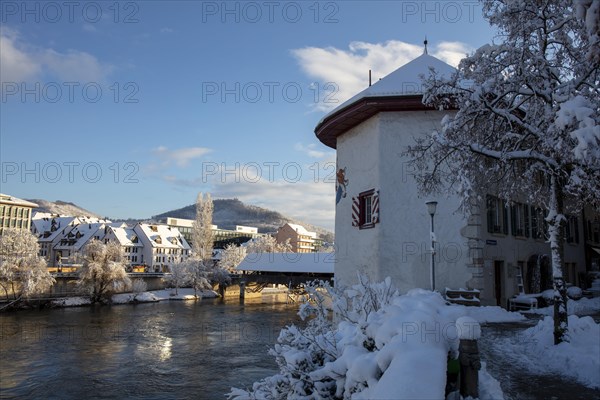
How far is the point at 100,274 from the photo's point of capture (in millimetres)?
45156

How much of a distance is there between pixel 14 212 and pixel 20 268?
40.5 metres

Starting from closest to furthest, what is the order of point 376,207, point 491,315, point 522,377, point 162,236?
1. point 522,377
2. point 491,315
3. point 376,207
4. point 162,236

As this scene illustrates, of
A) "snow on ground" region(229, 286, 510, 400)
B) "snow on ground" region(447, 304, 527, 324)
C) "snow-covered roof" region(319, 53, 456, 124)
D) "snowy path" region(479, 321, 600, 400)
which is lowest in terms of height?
"snowy path" region(479, 321, 600, 400)

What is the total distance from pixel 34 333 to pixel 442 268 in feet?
77.0

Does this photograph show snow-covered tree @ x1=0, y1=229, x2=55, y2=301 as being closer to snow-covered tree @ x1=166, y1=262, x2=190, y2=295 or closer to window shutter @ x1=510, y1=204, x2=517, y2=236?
snow-covered tree @ x1=166, y1=262, x2=190, y2=295

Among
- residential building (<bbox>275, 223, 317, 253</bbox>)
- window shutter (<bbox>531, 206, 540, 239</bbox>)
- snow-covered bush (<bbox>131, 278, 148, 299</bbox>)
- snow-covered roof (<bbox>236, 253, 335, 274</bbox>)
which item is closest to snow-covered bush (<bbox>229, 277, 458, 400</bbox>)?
window shutter (<bbox>531, 206, 540, 239</bbox>)

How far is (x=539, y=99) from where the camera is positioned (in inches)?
390

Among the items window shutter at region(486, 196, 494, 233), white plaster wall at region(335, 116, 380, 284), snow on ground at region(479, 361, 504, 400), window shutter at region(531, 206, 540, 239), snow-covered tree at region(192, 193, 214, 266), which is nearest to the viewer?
snow on ground at region(479, 361, 504, 400)

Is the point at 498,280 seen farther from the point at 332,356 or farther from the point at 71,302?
the point at 71,302

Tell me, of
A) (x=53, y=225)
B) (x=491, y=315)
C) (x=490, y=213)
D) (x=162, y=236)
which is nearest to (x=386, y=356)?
(x=491, y=315)

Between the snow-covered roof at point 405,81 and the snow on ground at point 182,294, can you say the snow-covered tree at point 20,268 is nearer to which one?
the snow on ground at point 182,294

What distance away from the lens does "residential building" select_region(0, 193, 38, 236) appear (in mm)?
73438

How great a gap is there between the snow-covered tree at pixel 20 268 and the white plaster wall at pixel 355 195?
33.5m

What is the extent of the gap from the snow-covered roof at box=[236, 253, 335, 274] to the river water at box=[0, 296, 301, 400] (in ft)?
31.7
